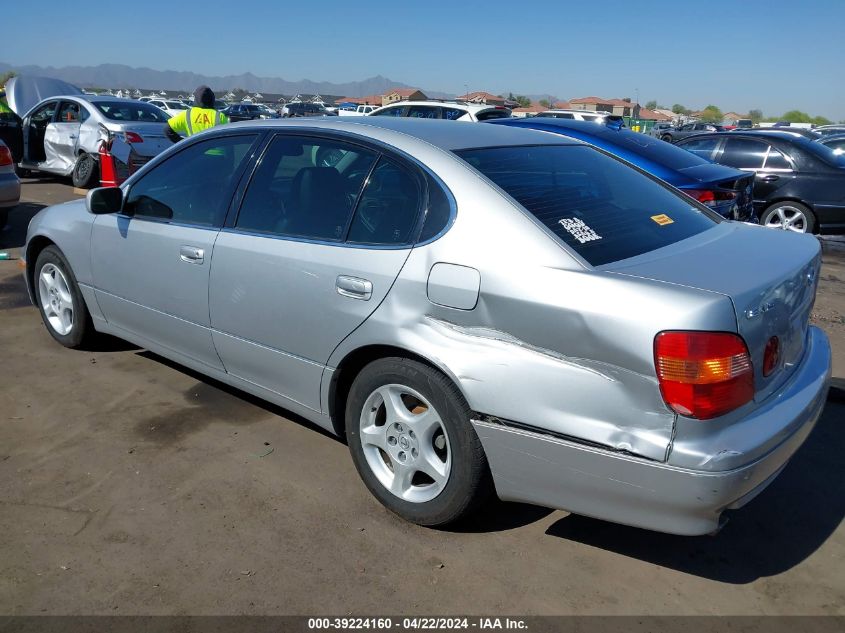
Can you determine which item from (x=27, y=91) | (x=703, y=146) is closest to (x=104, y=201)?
(x=703, y=146)

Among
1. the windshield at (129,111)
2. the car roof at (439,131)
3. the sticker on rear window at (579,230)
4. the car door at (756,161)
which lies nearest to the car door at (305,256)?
the car roof at (439,131)

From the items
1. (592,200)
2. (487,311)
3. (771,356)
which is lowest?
(771,356)

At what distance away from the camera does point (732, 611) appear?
101 inches

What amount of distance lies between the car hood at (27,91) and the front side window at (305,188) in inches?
529

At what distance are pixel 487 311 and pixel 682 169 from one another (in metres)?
5.27

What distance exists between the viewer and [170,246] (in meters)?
3.87

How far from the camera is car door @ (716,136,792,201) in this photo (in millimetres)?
9766

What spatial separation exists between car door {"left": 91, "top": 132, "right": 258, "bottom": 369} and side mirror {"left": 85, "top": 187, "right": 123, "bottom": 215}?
54 millimetres

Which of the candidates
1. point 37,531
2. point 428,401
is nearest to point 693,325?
point 428,401

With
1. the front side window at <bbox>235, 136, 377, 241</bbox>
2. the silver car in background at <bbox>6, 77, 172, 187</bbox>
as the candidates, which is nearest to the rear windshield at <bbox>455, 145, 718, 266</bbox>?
the front side window at <bbox>235, 136, 377, 241</bbox>

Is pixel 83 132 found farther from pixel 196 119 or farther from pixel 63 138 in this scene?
pixel 196 119

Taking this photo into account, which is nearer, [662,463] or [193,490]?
[662,463]

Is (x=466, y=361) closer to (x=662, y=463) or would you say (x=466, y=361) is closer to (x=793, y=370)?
(x=662, y=463)

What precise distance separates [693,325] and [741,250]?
0.85 metres
